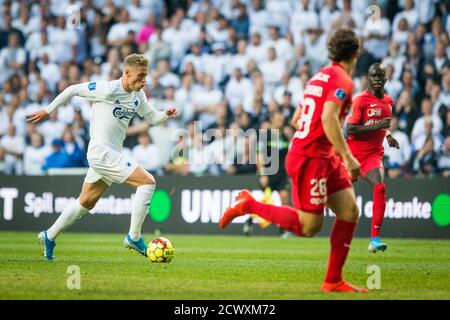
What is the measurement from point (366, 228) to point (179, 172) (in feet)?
14.1

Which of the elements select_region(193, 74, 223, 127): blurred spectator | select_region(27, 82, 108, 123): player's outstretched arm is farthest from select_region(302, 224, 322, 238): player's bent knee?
select_region(193, 74, 223, 127): blurred spectator

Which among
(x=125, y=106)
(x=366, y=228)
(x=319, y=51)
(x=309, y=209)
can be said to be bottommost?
(x=366, y=228)

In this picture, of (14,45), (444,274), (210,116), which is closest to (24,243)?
(210,116)

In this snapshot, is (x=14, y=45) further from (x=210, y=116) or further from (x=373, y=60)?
(x=373, y=60)

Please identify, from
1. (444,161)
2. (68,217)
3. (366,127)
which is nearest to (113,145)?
(68,217)

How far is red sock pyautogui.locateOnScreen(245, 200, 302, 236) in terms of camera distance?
895 centimetres

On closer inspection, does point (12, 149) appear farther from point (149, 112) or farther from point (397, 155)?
point (149, 112)

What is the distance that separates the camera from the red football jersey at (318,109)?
857 cm

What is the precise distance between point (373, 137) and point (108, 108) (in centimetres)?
416

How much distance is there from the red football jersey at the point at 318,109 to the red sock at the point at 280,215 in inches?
23.2

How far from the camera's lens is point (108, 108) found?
38.9 ft

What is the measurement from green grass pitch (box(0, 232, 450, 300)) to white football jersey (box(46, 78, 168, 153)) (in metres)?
1.57

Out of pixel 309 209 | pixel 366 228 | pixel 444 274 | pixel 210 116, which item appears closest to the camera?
pixel 309 209

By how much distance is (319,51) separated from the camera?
70.0 feet
